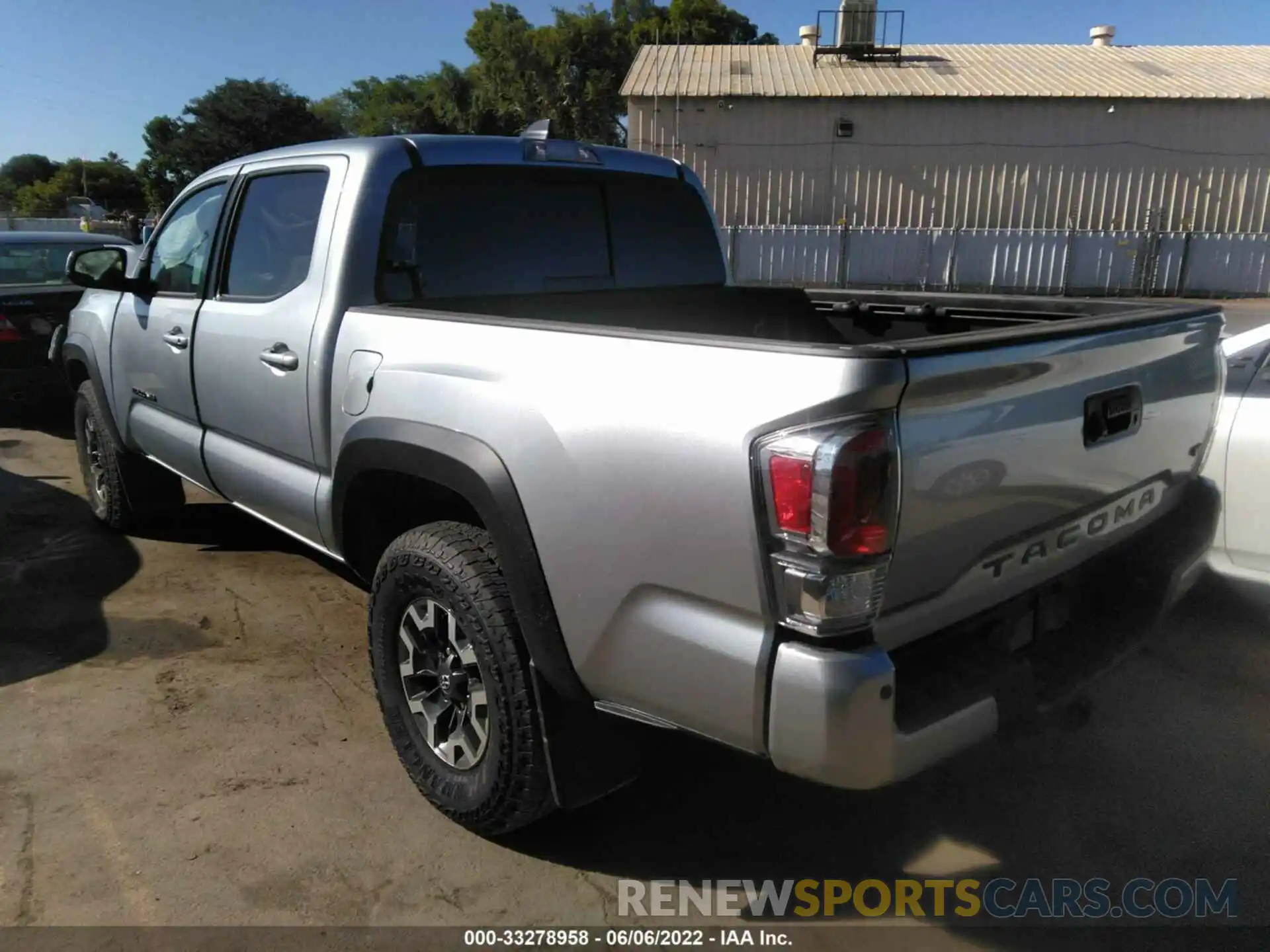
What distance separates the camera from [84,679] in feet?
12.7

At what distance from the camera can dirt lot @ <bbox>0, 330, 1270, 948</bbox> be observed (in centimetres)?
265

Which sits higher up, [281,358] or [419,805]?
[281,358]

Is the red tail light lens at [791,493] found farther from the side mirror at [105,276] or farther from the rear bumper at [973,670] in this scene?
the side mirror at [105,276]

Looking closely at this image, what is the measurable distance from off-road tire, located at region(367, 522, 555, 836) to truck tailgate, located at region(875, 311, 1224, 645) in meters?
1.01

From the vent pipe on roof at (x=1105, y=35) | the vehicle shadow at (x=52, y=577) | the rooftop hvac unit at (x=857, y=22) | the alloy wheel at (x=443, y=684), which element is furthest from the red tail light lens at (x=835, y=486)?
the vent pipe on roof at (x=1105, y=35)

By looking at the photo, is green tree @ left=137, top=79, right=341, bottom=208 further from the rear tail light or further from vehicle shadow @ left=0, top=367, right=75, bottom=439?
the rear tail light

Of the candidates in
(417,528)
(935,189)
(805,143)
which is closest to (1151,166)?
(935,189)

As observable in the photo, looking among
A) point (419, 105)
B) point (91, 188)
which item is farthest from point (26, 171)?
point (419, 105)

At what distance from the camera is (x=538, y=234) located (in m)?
3.65

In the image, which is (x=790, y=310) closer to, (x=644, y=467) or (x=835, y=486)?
(x=644, y=467)

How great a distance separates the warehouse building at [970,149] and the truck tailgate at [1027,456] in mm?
21792

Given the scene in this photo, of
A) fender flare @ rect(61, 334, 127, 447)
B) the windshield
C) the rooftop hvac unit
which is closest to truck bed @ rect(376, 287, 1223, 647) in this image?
fender flare @ rect(61, 334, 127, 447)

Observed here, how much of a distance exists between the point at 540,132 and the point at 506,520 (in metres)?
2.00

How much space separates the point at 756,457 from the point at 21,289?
7.86 meters
